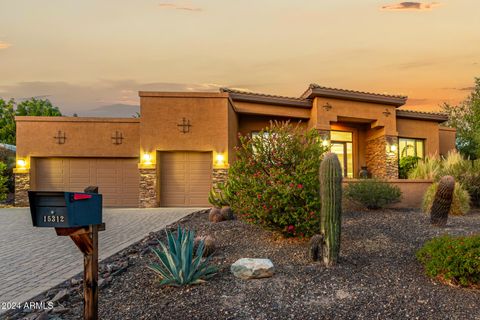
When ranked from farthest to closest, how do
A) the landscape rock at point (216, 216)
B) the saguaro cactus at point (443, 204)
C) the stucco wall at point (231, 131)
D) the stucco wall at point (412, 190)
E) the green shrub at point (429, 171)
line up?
the stucco wall at point (231, 131) < the green shrub at point (429, 171) < the stucco wall at point (412, 190) < the landscape rock at point (216, 216) < the saguaro cactus at point (443, 204)

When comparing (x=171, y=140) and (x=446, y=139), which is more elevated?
(x=446, y=139)

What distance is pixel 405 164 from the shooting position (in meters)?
20.5

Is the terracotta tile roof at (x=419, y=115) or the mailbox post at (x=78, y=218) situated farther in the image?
the terracotta tile roof at (x=419, y=115)

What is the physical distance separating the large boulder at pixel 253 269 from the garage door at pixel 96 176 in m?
14.0

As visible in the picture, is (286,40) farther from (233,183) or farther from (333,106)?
(233,183)

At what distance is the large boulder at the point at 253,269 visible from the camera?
5.00 m

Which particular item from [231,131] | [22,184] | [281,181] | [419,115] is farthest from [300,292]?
[419,115]

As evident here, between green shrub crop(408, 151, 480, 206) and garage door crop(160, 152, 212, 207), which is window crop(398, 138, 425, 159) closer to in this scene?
green shrub crop(408, 151, 480, 206)

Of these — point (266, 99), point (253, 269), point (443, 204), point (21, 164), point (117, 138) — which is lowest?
point (253, 269)

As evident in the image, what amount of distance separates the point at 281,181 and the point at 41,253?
496 centimetres

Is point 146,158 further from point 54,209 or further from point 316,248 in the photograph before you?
point 54,209

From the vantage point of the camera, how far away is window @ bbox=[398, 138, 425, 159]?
2164 cm

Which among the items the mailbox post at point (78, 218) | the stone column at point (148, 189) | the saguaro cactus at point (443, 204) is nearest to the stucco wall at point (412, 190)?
the saguaro cactus at point (443, 204)

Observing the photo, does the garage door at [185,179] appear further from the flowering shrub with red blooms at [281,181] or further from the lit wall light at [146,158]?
the flowering shrub with red blooms at [281,181]
